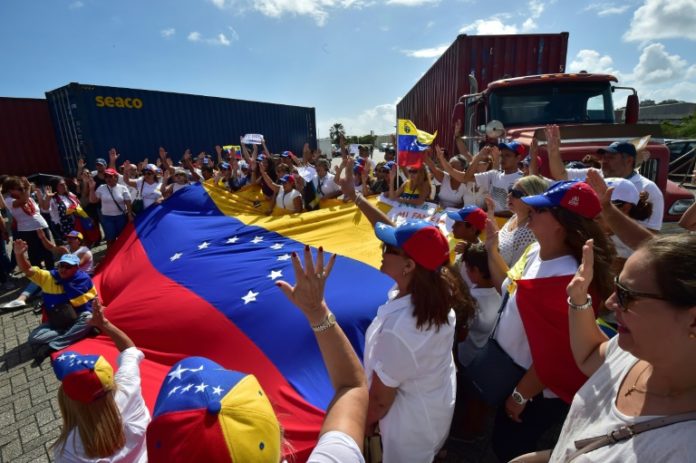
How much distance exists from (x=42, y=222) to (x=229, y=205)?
322 centimetres

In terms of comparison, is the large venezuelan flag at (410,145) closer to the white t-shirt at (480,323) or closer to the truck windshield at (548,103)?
the truck windshield at (548,103)

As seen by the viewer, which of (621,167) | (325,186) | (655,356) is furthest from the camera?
(325,186)

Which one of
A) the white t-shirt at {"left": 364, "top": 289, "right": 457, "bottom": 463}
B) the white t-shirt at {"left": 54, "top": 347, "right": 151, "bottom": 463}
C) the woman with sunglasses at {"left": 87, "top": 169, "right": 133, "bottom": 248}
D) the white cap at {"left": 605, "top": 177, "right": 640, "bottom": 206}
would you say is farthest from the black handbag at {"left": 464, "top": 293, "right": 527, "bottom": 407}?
the woman with sunglasses at {"left": 87, "top": 169, "right": 133, "bottom": 248}

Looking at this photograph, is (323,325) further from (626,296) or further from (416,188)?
(416,188)

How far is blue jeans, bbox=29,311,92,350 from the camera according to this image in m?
4.12

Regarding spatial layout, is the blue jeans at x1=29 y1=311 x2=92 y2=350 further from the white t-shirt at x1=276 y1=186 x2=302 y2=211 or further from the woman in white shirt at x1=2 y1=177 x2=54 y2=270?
the white t-shirt at x1=276 y1=186 x2=302 y2=211

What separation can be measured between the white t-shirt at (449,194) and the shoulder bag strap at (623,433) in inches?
165

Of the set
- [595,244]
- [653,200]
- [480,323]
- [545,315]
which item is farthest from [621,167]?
[545,315]

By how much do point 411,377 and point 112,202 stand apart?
7.41m

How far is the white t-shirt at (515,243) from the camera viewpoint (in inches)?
112

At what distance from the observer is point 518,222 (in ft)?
9.55

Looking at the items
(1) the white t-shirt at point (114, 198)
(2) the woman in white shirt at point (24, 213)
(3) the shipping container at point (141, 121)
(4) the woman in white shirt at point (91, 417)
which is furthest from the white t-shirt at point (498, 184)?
(3) the shipping container at point (141, 121)

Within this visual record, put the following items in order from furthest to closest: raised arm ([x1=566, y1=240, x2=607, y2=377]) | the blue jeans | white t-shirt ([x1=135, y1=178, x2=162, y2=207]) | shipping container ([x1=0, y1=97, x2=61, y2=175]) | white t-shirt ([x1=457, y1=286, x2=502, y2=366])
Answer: shipping container ([x1=0, y1=97, x2=61, y2=175]), white t-shirt ([x1=135, y1=178, x2=162, y2=207]), the blue jeans, white t-shirt ([x1=457, y1=286, x2=502, y2=366]), raised arm ([x1=566, y1=240, x2=607, y2=377])

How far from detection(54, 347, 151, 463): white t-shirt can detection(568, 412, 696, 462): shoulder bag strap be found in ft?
6.49
